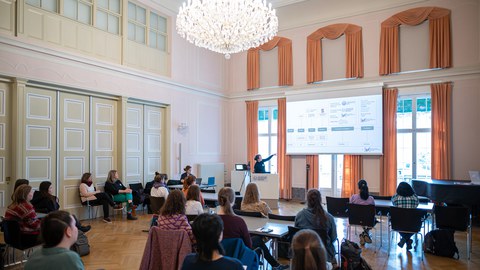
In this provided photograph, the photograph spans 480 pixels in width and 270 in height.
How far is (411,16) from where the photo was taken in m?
9.06

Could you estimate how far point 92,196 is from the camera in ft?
24.3

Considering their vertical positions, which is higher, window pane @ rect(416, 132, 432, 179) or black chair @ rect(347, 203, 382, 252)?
window pane @ rect(416, 132, 432, 179)

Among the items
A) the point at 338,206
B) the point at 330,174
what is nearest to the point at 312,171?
the point at 330,174

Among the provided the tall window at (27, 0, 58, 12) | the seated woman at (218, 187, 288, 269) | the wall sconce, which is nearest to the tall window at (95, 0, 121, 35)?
the tall window at (27, 0, 58, 12)

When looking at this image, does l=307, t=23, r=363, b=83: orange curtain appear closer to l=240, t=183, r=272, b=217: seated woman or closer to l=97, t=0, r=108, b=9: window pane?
l=97, t=0, r=108, b=9: window pane

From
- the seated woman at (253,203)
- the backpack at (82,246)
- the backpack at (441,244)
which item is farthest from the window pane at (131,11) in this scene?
the backpack at (441,244)

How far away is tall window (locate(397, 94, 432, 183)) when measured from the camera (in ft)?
29.6

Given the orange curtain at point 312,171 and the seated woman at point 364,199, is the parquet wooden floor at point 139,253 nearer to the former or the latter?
the seated woman at point 364,199

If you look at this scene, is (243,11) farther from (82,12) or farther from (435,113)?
(435,113)

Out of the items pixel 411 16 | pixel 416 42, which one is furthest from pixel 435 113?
pixel 411 16

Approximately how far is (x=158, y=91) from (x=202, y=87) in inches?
78.3

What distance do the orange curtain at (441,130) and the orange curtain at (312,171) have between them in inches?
124

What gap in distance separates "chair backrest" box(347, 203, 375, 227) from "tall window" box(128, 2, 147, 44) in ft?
22.5

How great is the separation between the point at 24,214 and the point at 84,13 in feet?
17.0
